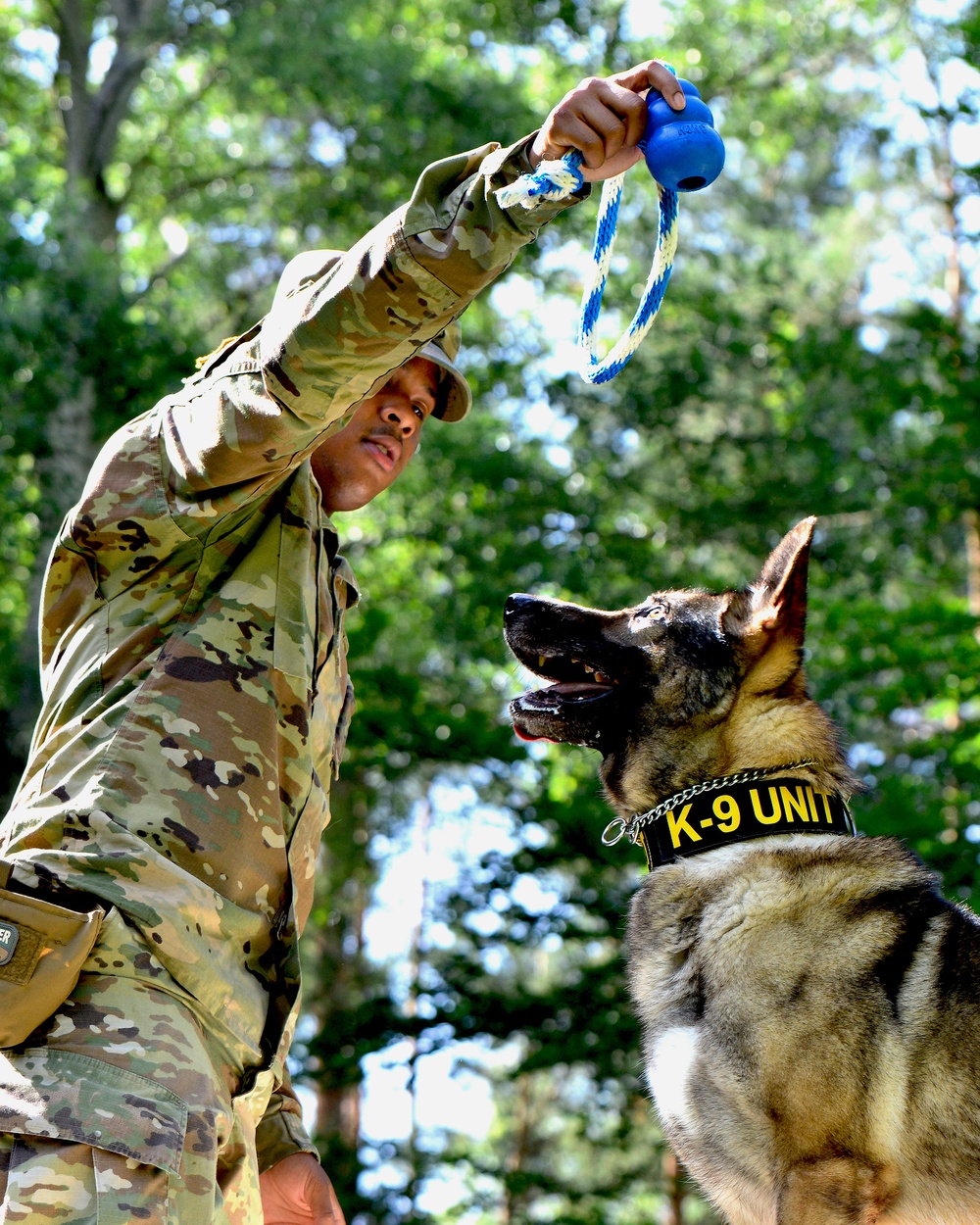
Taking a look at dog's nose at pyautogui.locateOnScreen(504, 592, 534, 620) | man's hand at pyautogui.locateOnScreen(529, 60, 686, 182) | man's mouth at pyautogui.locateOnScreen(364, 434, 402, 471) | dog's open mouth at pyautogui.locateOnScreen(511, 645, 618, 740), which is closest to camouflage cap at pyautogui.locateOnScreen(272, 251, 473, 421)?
man's mouth at pyautogui.locateOnScreen(364, 434, 402, 471)

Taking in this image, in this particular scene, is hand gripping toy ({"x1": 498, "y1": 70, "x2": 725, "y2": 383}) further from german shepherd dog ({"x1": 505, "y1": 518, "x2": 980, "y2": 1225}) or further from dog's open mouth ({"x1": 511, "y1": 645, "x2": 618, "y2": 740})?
dog's open mouth ({"x1": 511, "y1": 645, "x2": 618, "y2": 740})

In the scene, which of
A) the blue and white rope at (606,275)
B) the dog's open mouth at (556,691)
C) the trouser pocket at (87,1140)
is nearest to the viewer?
the trouser pocket at (87,1140)

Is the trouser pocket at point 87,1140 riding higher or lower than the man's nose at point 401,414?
lower

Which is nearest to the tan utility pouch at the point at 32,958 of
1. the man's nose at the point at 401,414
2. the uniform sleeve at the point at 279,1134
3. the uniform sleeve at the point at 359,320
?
the uniform sleeve at the point at 359,320

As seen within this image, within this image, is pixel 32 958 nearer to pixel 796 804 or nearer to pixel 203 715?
pixel 203 715

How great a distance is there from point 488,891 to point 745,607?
1013 cm

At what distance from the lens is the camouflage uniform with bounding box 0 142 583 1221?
2.21 m

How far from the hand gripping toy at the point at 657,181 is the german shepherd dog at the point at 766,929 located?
2.45 feet

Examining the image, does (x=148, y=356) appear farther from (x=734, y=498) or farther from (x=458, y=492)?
(x=734, y=498)

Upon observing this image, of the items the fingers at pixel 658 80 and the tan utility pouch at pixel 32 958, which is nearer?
the tan utility pouch at pixel 32 958

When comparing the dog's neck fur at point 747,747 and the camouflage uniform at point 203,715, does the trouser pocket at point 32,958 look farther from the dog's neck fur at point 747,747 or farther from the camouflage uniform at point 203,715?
the dog's neck fur at point 747,747

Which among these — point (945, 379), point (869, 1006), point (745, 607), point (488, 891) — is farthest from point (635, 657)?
point (945, 379)

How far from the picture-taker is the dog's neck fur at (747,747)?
3707 millimetres

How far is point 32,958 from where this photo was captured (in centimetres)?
214
